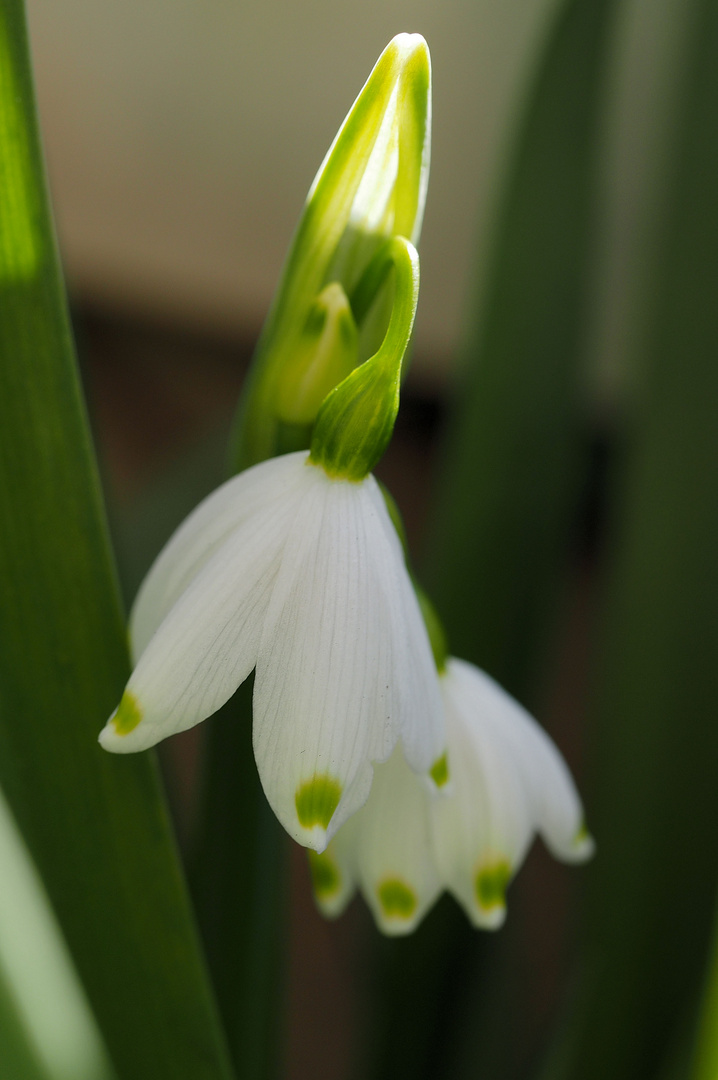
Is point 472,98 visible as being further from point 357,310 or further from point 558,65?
point 357,310

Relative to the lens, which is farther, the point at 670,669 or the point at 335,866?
the point at 670,669

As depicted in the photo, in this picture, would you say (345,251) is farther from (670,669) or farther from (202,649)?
(670,669)

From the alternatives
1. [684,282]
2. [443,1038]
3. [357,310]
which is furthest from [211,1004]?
Answer: [684,282]

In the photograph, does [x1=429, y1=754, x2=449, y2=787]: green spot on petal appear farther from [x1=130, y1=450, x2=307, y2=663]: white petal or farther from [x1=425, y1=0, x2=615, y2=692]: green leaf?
[x1=425, y1=0, x2=615, y2=692]: green leaf

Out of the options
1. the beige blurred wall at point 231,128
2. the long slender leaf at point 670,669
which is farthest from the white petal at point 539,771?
the beige blurred wall at point 231,128

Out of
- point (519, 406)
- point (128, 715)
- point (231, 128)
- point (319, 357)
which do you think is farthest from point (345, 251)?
point (231, 128)

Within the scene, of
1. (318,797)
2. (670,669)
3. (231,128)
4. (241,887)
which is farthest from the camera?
(231,128)

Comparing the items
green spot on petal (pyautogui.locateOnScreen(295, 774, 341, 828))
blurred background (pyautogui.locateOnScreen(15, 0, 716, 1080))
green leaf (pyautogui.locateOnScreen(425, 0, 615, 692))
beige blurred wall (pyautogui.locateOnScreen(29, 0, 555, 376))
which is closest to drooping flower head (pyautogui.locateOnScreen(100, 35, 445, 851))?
green spot on petal (pyautogui.locateOnScreen(295, 774, 341, 828))
